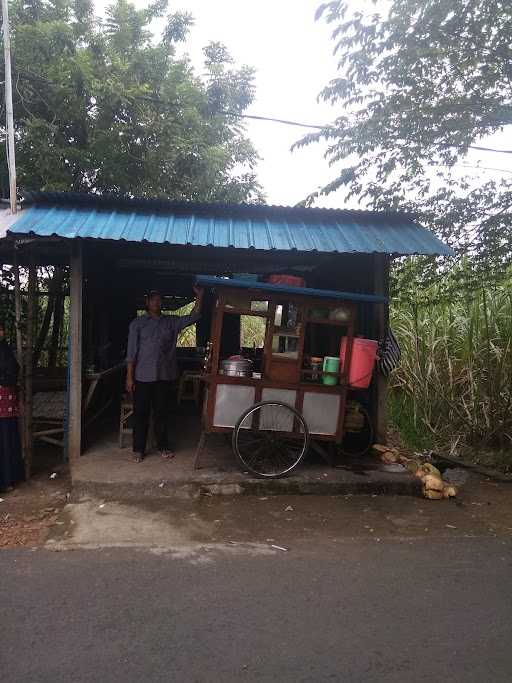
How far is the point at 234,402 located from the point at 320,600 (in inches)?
89.3

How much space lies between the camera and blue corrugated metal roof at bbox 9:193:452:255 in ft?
16.1

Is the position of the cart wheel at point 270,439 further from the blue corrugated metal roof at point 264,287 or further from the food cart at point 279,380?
the blue corrugated metal roof at point 264,287

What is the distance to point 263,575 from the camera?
10.6 feet

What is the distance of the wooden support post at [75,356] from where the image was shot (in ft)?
17.6

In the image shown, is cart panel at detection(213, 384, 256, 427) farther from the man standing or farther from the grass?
the grass

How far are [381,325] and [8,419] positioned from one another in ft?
13.7

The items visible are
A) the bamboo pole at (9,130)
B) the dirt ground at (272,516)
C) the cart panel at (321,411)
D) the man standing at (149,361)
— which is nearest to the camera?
the dirt ground at (272,516)

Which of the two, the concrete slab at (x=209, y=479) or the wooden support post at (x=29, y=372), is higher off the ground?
the wooden support post at (x=29, y=372)

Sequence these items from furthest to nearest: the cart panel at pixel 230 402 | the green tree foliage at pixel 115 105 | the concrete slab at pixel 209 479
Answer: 1. the green tree foliage at pixel 115 105
2. the cart panel at pixel 230 402
3. the concrete slab at pixel 209 479

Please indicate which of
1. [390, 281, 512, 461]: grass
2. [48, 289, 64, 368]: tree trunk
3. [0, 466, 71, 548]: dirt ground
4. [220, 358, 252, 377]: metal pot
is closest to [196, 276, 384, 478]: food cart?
[220, 358, 252, 377]: metal pot

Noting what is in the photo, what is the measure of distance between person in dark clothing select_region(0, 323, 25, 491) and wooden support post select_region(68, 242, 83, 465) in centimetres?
57

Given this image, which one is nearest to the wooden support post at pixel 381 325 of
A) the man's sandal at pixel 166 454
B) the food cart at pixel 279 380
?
the food cart at pixel 279 380

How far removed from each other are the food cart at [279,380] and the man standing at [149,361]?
662 mm

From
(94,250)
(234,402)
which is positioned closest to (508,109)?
(234,402)
